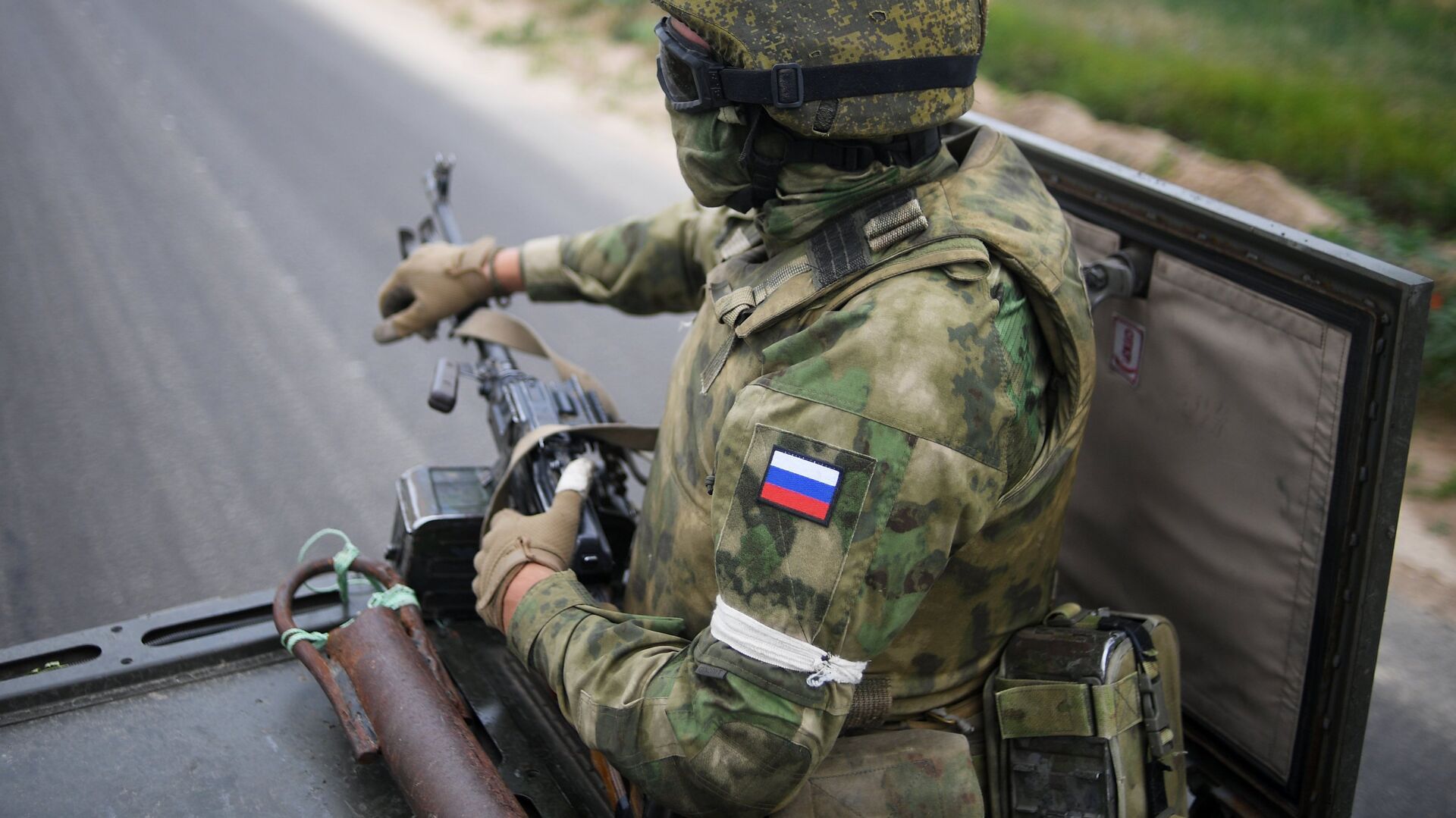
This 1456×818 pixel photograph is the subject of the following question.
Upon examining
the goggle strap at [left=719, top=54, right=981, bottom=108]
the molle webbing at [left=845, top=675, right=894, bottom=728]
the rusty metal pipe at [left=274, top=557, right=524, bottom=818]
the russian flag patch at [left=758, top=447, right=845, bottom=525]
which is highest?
the goggle strap at [left=719, top=54, right=981, bottom=108]

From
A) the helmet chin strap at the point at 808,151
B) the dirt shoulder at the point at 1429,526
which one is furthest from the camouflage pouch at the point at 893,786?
the dirt shoulder at the point at 1429,526

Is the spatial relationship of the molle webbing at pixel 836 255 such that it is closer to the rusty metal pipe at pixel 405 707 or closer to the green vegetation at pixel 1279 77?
the rusty metal pipe at pixel 405 707

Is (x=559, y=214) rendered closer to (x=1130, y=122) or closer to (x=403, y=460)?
(x=403, y=460)

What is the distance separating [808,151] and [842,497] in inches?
22.5

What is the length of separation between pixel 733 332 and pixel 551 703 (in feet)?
2.96

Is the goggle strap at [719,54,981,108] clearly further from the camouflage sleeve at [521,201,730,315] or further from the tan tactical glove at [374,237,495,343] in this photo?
the tan tactical glove at [374,237,495,343]

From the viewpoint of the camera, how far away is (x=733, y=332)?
1909mm

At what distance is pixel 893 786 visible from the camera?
6.05 ft

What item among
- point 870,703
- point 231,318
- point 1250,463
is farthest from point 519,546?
point 231,318

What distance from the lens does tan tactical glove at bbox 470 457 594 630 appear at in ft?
6.85

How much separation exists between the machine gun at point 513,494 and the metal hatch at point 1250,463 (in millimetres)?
979

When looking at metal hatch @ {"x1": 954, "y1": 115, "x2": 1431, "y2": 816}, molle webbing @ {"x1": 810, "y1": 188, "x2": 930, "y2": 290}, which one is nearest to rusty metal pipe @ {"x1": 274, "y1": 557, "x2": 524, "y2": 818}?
molle webbing @ {"x1": 810, "y1": 188, "x2": 930, "y2": 290}

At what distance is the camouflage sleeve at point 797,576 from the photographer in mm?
1602

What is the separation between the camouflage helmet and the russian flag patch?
512 mm
